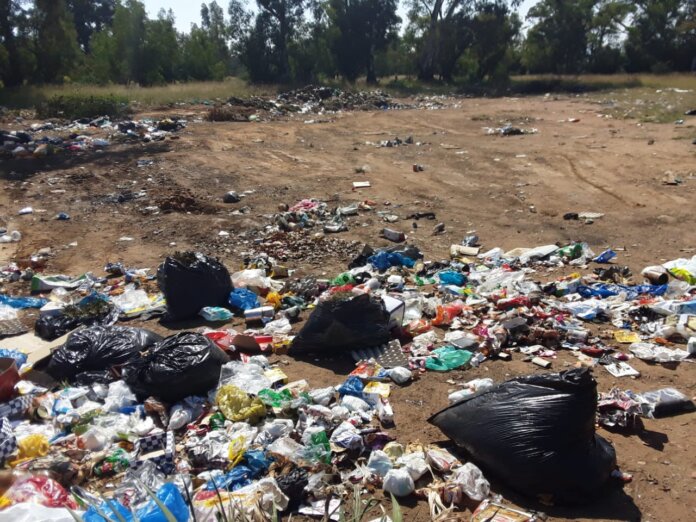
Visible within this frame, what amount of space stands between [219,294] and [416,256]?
2.15 meters

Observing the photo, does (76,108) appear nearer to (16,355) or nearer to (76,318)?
(76,318)

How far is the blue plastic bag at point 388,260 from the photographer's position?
5.75 m

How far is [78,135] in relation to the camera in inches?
452

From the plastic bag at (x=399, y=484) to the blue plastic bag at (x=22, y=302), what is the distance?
13.2 ft

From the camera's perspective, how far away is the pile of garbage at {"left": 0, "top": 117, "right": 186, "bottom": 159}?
403 inches

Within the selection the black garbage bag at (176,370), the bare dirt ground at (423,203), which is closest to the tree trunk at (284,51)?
the bare dirt ground at (423,203)

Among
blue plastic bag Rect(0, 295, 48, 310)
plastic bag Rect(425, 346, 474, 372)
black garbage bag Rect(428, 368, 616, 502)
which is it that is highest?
black garbage bag Rect(428, 368, 616, 502)

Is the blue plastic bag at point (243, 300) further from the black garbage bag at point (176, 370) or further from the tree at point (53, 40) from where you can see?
the tree at point (53, 40)

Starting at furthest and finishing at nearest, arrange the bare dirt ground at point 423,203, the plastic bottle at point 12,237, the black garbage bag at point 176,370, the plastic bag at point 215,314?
the plastic bottle at point 12,237 < the plastic bag at point 215,314 < the black garbage bag at point 176,370 < the bare dirt ground at point 423,203

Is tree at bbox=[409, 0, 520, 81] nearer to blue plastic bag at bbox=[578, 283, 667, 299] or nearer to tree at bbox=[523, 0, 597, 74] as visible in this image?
tree at bbox=[523, 0, 597, 74]

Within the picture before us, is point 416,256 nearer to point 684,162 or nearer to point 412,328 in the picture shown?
point 412,328

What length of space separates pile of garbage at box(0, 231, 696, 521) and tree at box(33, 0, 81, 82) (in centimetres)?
1649

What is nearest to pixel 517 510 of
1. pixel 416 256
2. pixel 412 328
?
pixel 412 328

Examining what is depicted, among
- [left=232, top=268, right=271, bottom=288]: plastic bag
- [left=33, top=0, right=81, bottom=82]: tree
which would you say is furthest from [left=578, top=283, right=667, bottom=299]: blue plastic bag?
[left=33, top=0, right=81, bottom=82]: tree
